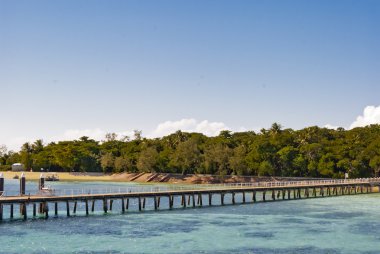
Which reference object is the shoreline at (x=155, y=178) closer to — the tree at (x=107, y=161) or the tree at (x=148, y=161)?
the tree at (x=148, y=161)

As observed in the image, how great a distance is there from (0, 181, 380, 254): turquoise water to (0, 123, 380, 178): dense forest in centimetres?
6286

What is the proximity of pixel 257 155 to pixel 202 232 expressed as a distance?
92.5 metres

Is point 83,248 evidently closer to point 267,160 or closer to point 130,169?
point 267,160

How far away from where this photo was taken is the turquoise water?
43.4 m

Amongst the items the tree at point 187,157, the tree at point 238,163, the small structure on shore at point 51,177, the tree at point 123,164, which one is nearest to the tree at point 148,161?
the tree at point 187,157

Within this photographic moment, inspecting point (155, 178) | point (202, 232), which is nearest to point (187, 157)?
point (155, 178)

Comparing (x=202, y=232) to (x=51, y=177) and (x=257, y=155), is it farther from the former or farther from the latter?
(x=51, y=177)

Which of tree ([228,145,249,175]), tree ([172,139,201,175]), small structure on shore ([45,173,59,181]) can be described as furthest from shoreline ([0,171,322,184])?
small structure on shore ([45,173,59,181])

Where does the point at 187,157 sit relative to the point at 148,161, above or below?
above

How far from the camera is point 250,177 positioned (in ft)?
455

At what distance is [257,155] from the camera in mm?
142250

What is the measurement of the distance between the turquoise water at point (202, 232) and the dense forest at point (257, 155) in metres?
62.9

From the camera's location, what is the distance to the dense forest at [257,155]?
436 feet

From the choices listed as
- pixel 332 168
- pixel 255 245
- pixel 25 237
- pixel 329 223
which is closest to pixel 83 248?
pixel 25 237
